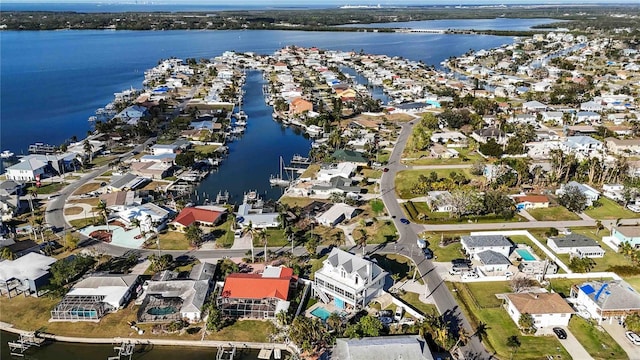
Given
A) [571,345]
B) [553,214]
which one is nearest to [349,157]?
[553,214]

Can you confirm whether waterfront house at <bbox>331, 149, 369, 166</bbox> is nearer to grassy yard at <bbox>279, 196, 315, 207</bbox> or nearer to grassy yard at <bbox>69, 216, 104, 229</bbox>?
grassy yard at <bbox>279, 196, 315, 207</bbox>

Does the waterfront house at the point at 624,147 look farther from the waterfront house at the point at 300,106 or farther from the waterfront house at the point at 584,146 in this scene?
the waterfront house at the point at 300,106

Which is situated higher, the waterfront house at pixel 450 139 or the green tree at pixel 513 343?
the waterfront house at pixel 450 139

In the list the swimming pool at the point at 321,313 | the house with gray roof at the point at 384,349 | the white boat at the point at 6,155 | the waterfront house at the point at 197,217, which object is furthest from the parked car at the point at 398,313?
the white boat at the point at 6,155

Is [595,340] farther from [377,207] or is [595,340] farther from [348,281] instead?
[377,207]

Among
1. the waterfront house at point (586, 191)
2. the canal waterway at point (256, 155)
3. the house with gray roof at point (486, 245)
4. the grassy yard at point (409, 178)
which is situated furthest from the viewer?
the canal waterway at point (256, 155)
